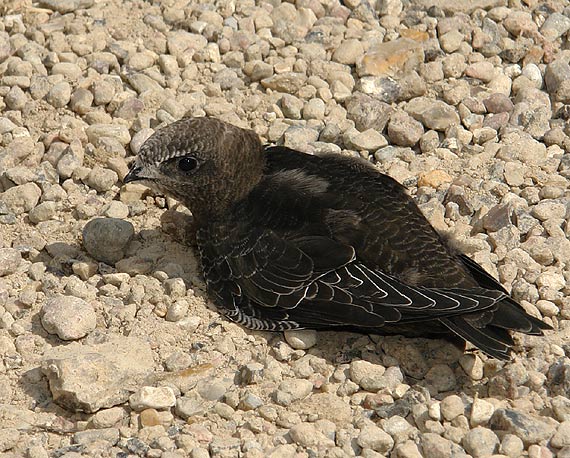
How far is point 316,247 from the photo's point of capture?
6863mm

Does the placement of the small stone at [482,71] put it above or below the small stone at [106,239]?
above

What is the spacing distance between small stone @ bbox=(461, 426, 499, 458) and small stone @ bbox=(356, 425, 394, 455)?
1.26 feet

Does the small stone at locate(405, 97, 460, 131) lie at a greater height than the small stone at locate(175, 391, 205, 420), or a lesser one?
greater

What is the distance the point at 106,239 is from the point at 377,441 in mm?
2436

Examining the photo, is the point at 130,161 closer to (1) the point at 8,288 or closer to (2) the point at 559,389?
(1) the point at 8,288

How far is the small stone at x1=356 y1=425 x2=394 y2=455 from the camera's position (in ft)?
19.6

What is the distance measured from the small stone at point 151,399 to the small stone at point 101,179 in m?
2.15

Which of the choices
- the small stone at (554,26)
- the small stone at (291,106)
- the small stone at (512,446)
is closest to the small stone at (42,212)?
the small stone at (291,106)

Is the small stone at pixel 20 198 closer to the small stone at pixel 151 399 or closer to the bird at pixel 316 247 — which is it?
the bird at pixel 316 247

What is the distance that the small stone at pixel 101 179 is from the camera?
8.00 metres

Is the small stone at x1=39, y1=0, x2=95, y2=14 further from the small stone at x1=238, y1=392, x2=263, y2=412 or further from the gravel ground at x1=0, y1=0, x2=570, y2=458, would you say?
the small stone at x1=238, y1=392, x2=263, y2=412

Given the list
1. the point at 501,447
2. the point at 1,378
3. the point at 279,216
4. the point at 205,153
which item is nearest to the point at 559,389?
the point at 501,447

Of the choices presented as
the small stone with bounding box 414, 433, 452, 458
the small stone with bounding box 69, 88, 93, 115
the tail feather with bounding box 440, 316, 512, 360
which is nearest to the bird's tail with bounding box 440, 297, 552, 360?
the tail feather with bounding box 440, 316, 512, 360

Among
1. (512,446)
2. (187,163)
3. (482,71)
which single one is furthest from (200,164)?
(482,71)
